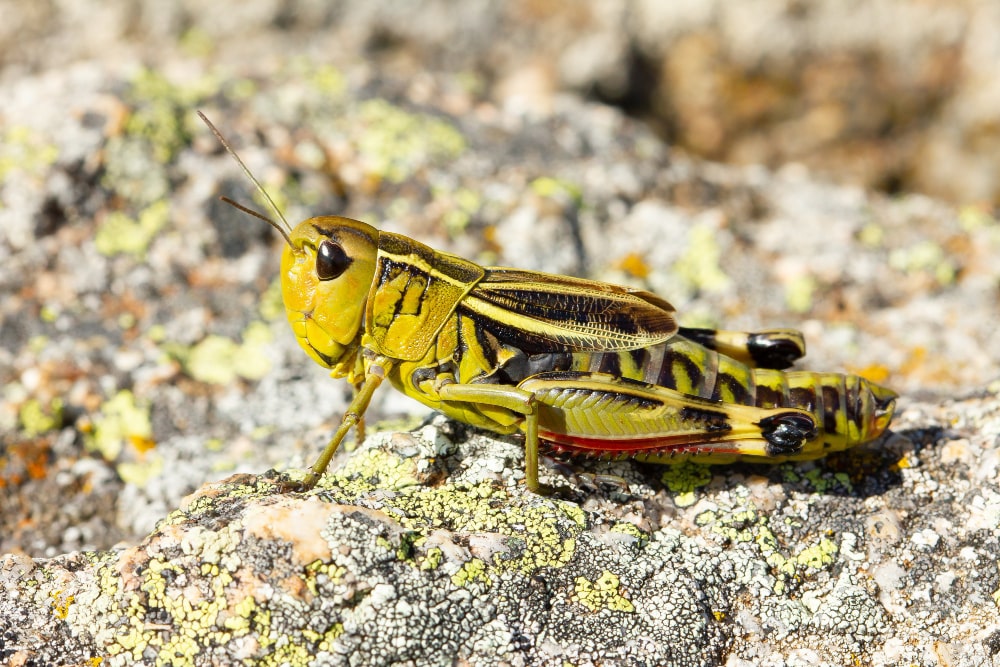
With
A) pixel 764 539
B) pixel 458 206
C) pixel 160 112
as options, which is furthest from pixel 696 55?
pixel 764 539

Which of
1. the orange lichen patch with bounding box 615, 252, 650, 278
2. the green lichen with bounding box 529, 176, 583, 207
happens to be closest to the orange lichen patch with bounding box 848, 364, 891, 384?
the orange lichen patch with bounding box 615, 252, 650, 278

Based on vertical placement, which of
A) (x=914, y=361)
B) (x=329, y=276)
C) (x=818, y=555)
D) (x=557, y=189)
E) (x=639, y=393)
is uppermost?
(x=557, y=189)

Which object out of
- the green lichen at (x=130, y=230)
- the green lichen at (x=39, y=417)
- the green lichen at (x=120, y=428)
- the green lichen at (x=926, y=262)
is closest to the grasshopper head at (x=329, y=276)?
the green lichen at (x=120, y=428)

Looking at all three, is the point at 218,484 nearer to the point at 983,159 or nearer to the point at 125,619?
the point at 125,619

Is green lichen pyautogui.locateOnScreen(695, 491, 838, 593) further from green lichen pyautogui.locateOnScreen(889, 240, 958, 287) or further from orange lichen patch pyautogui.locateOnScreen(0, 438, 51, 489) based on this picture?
orange lichen patch pyautogui.locateOnScreen(0, 438, 51, 489)

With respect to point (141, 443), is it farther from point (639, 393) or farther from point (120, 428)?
point (639, 393)

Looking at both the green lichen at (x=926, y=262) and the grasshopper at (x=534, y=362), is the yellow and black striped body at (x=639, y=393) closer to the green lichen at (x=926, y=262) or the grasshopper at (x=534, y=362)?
the grasshopper at (x=534, y=362)

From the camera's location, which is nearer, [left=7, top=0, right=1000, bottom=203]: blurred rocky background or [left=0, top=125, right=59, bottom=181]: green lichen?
[left=0, top=125, right=59, bottom=181]: green lichen
